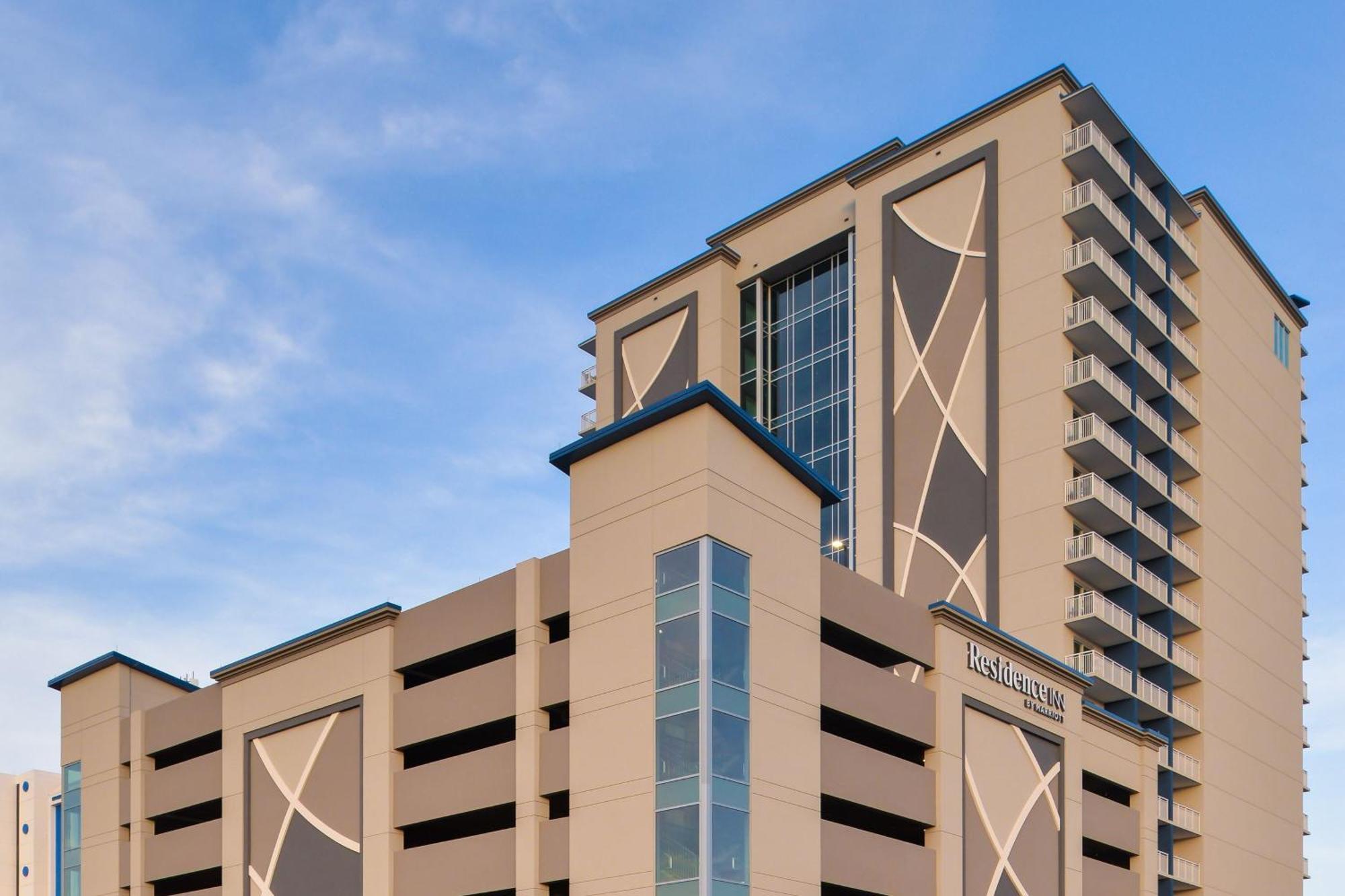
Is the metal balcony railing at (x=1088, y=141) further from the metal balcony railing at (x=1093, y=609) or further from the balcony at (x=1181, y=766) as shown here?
the balcony at (x=1181, y=766)

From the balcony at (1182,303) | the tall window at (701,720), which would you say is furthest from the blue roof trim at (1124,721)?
the tall window at (701,720)

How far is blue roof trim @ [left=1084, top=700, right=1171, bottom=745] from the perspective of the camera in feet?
207

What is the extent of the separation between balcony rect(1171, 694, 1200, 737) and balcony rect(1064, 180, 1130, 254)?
22.1m

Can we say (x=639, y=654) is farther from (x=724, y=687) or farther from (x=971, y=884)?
(x=971, y=884)

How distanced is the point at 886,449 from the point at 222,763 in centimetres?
3486

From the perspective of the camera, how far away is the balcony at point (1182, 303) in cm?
7838

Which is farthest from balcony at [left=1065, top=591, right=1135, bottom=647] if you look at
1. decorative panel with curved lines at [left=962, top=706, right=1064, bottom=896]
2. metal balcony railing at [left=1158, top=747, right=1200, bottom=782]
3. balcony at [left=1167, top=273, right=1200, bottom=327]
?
balcony at [left=1167, top=273, right=1200, bottom=327]

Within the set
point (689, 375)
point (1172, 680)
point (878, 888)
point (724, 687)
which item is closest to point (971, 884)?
point (878, 888)

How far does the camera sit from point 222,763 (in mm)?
59781

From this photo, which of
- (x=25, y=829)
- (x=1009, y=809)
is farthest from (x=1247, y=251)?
(x=25, y=829)

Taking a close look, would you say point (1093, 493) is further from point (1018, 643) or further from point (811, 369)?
point (811, 369)

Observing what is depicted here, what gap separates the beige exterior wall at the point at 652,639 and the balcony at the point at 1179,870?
2923 centimetres

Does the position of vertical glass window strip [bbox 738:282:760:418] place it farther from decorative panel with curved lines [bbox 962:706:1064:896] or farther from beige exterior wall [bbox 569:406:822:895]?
beige exterior wall [bbox 569:406:822:895]

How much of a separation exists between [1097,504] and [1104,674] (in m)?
7.51
